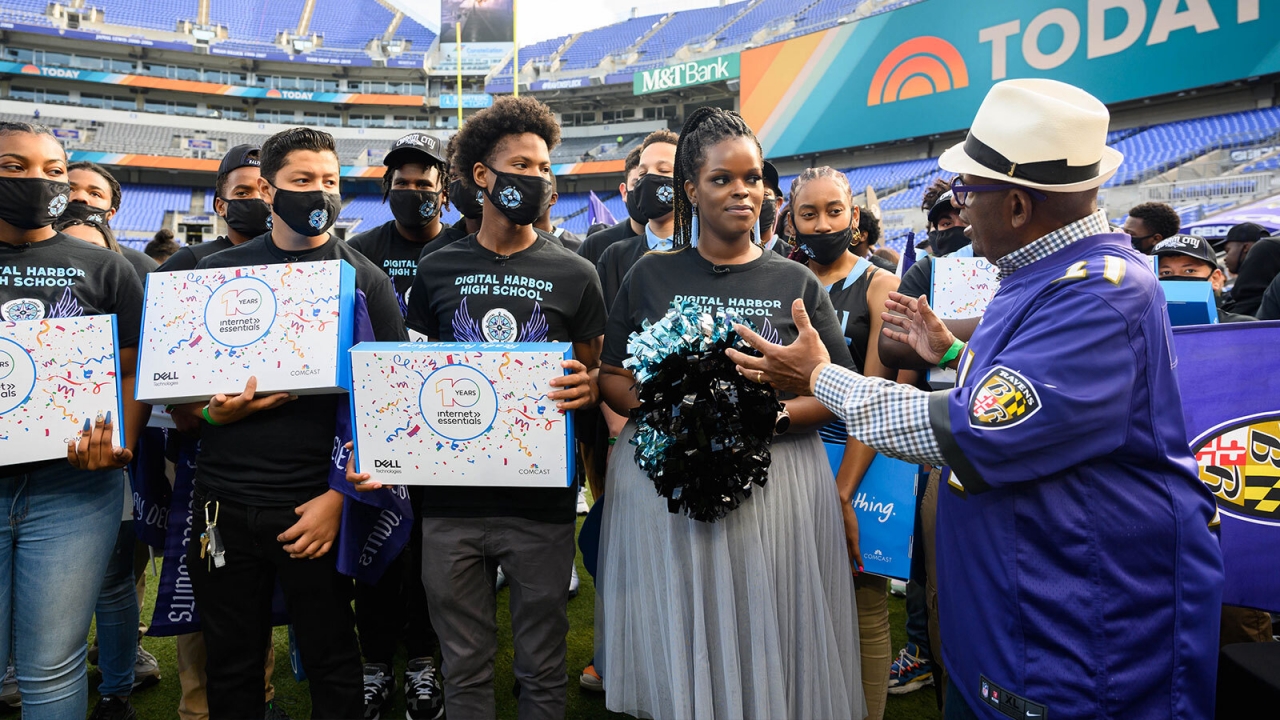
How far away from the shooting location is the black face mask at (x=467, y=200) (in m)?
3.37

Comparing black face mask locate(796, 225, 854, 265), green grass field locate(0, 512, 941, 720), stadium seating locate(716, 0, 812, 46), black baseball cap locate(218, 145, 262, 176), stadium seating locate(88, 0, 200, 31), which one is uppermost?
stadium seating locate(88, 0, 200, 31)

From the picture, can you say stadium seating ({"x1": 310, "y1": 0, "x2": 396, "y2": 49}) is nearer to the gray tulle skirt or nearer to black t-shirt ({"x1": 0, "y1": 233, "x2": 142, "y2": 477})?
black t-shirt ({"x1": 0, "y1": 233, "x2": 142, "y2": 477})

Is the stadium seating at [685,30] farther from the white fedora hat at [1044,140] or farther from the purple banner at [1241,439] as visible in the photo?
the white fedora hat at [1044,140]

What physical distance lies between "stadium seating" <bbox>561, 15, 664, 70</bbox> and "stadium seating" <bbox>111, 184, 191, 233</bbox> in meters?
18.5

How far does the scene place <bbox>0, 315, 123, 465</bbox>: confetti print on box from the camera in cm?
219

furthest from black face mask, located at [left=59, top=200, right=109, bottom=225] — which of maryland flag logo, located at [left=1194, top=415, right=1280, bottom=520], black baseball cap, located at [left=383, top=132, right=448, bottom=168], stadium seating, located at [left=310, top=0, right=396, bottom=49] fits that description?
stadium seating, located at [left=310, top=0, right=396, bottom=49]

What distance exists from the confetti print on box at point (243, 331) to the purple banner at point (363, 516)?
0.56 ft

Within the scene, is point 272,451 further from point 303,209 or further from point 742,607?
point 742,607

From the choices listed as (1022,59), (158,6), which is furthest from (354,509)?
(158,6)

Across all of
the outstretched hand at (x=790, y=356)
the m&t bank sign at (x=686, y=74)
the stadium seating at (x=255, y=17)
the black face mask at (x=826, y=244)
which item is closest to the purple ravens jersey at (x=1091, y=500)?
the outstretched hand at (x=790, y=356)

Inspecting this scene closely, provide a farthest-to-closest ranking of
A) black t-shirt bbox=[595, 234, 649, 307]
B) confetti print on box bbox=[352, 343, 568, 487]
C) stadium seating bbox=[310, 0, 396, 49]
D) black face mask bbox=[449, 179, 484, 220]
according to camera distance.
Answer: stadium seating bbox=[310, 0, 396, 49] < black t-shirt bbox=[595, 234, 649, 307] < black face mask bbox=[449, 179, 484, 220] < confetti print on box bbox=[352, 343, 568, 487]

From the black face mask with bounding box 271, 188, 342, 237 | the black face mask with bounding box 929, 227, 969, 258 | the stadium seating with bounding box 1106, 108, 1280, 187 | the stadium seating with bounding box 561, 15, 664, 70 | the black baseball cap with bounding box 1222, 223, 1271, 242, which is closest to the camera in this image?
the black face mask with bounding box 271, 188, 342, 237

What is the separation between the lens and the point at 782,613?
2.02 m

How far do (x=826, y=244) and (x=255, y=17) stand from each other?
149 feet
